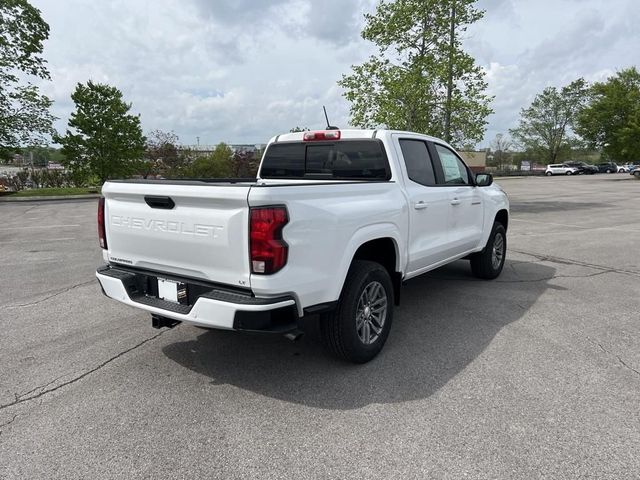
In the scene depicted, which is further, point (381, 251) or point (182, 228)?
point (381, 251)

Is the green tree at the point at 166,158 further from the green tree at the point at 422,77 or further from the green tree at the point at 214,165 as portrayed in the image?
the green tree at the point at 422,77

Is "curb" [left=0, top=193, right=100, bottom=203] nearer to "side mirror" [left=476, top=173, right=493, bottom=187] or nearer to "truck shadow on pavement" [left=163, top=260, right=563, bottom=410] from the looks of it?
"truck shadow on pavement" [left=163, top=260, right=563, bottom=410]

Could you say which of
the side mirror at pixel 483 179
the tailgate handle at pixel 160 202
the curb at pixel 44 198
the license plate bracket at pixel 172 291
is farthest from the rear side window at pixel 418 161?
the curb at pixel 44 198

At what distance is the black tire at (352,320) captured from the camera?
3.42 metres

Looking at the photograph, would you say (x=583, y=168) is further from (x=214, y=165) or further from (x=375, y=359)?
(x=375, y=359)

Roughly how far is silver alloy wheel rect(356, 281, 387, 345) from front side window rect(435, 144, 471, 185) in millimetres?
1878

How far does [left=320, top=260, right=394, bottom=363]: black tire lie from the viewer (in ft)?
11.2

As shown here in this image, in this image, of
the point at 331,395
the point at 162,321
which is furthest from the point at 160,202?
the point at 331,395

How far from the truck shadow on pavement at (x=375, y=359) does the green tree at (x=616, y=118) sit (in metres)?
43.4

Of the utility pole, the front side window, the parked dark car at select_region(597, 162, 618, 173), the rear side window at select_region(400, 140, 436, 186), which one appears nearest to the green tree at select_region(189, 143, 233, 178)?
the utility pole

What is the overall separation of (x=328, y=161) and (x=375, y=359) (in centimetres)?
202

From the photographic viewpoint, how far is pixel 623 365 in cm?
370

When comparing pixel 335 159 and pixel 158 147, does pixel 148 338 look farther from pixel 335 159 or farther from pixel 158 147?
pixel 158 147

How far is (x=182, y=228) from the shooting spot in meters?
3.15
